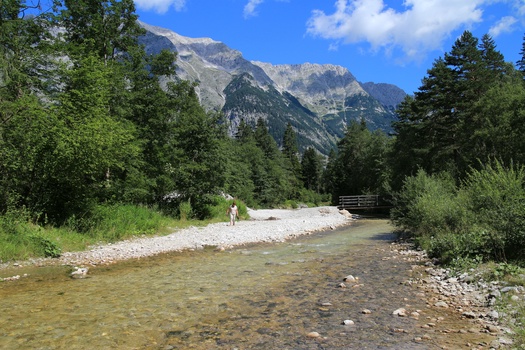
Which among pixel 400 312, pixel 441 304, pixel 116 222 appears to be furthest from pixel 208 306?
pixel 116 222

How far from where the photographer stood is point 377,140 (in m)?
66.7

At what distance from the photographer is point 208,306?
8086 millimetres

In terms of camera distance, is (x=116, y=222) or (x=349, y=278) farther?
(x=116, y=222)

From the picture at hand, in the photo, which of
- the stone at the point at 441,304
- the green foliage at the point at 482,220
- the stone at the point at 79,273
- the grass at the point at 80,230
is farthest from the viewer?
the grass at the point at 80,230

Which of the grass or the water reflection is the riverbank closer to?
the grass

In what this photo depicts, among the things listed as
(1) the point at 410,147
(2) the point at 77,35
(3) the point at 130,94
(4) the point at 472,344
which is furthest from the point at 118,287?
(1) the point at 410,147

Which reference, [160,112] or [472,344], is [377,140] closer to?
[160,112]

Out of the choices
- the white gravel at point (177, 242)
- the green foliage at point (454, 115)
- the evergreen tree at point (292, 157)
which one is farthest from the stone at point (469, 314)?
the evergreen tree at point (292, 157)

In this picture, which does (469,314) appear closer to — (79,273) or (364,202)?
(79,273)

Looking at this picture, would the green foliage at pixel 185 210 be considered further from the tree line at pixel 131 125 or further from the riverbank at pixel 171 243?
the riverbank at pixel 171 243

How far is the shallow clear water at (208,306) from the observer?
6.15 m

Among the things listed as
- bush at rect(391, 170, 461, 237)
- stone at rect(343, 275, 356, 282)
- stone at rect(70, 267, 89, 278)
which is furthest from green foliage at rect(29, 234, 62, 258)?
bush at rect(391, 170, 461, 237)

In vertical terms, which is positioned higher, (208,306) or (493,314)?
(493,314)

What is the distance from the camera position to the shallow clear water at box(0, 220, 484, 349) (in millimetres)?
6148
